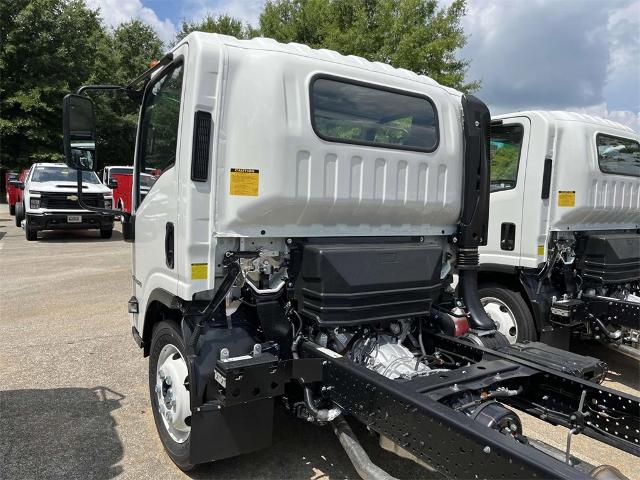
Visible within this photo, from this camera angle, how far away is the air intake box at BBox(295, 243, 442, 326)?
2.78 metres

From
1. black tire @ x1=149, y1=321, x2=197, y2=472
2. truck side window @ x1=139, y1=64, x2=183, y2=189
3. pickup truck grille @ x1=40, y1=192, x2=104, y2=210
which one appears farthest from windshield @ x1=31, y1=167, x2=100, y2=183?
black tire @ x1=149, y1=321, x2=197, y2=472

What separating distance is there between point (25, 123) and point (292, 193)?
2498cm

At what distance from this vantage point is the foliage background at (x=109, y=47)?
17.3m

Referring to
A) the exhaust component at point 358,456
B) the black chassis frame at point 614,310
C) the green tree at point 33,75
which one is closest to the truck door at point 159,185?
the exhaust component at point 358,456

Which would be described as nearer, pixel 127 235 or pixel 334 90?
pixel 334 90

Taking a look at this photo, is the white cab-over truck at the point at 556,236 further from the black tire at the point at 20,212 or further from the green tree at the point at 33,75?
the green tree at the point at 33,75

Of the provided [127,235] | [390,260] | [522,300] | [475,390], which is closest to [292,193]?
[390,260]

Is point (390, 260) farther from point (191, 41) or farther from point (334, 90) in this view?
point (191, 41)

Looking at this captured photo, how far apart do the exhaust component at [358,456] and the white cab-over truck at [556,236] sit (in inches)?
110

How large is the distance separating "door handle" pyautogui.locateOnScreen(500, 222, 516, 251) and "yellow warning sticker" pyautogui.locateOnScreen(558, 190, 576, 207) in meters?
0.49

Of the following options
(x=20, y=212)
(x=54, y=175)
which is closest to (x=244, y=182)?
(x=54, y=175)

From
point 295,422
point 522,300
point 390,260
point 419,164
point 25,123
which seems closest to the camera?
point 390,260

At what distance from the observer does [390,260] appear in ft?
9.68

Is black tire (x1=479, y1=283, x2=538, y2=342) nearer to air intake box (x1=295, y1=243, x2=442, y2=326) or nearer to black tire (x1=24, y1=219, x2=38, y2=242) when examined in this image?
air intake box (x1=295, y1=243, x2=442, y2=326)
